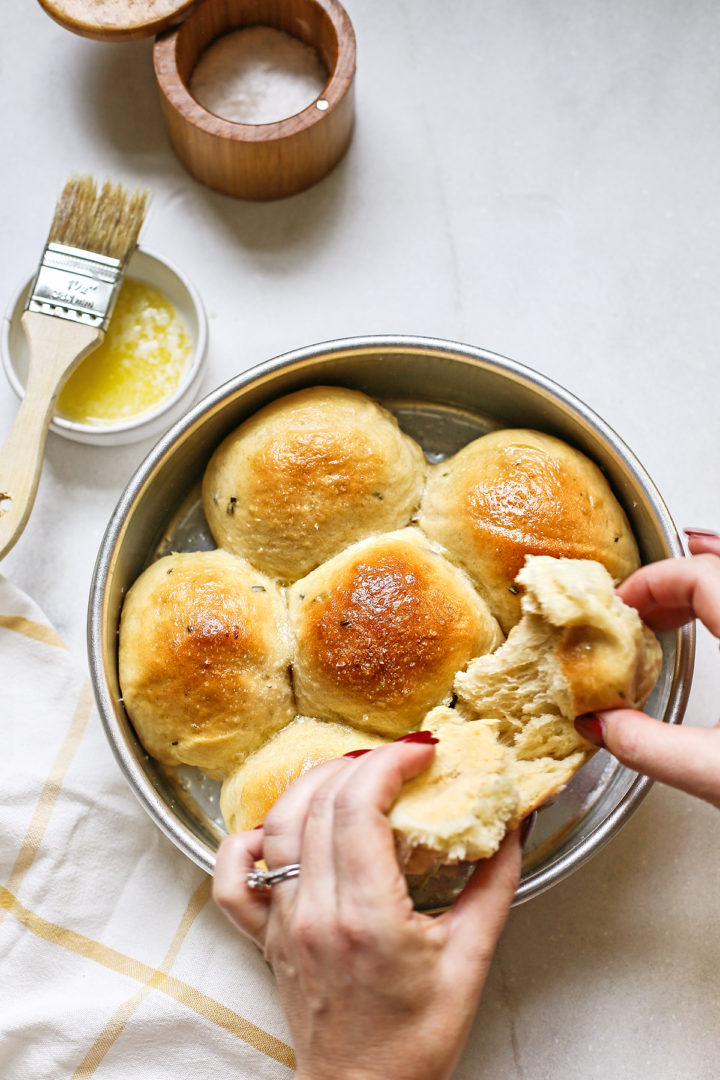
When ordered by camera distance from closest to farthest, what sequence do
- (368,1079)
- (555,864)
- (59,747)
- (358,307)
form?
(368,1079)
(555,864)
(59,747)
(358,307)

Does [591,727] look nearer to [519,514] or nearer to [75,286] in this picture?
[519,514]

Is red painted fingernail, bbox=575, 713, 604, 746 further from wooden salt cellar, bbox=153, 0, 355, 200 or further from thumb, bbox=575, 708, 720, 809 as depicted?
wooden salt cellar, bbox=153, 0, 355, 200

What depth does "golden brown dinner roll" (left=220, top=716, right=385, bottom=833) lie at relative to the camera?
1.53 m

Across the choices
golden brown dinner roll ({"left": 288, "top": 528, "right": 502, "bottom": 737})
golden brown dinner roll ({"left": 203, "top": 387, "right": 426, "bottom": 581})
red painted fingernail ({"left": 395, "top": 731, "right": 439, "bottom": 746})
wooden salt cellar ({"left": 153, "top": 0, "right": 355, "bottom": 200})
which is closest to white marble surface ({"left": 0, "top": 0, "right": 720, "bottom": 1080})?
wooden salt cellar ({"left": 153, "top": 0, "right": 355, "bottom": 200})

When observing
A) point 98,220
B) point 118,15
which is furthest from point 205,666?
point 118,15

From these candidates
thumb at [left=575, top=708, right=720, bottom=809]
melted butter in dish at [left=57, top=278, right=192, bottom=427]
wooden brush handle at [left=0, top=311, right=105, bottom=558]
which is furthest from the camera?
melted butter in dish at [left=57, top=278, right=192, bottom=427]

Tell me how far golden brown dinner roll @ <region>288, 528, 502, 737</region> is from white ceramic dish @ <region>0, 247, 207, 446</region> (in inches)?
22.1

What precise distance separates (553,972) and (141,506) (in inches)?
50.0

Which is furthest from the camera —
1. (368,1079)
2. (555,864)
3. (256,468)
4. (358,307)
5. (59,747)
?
(358,307)

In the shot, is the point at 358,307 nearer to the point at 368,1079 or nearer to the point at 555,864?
the point at 555,864

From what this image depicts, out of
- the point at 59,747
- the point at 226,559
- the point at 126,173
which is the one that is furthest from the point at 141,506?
the point at 126,173

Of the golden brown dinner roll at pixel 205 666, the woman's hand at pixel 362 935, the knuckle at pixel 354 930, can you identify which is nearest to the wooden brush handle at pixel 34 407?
the golden brown dinner roll at pixel 205 666

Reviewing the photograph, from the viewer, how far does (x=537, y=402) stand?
1.72 m

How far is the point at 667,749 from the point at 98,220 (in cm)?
149
